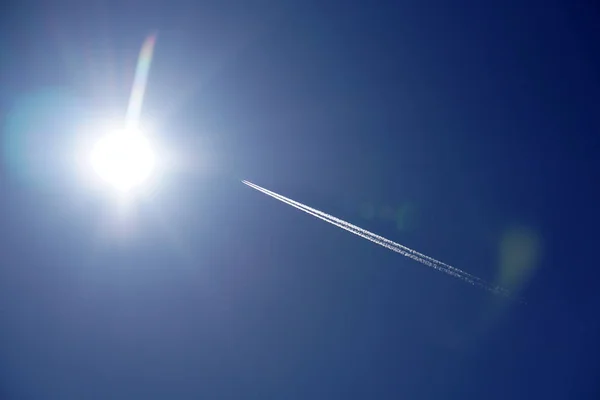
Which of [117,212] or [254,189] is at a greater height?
[254,189]

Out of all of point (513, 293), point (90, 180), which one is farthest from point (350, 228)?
point (90, 180)

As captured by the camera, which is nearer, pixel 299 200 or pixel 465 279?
pixel 465 279

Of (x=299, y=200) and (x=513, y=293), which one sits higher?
(x=299, y=200)

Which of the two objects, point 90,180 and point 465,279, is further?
point 90,180

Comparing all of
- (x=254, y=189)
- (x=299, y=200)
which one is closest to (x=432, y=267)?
(x=299, y=200)

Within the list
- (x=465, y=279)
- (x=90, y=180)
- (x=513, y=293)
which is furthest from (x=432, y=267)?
(x=90, y=180)

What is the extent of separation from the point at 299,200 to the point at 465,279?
3.07 metres

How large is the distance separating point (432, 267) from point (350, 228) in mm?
1494

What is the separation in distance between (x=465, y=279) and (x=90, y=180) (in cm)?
667

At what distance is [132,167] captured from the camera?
7.71 m

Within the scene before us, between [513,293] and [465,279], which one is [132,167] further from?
[513,293]

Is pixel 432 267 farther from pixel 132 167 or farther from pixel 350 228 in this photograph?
pixel 132 167

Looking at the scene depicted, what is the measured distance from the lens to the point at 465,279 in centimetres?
728

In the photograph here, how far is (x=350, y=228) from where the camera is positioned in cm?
759
